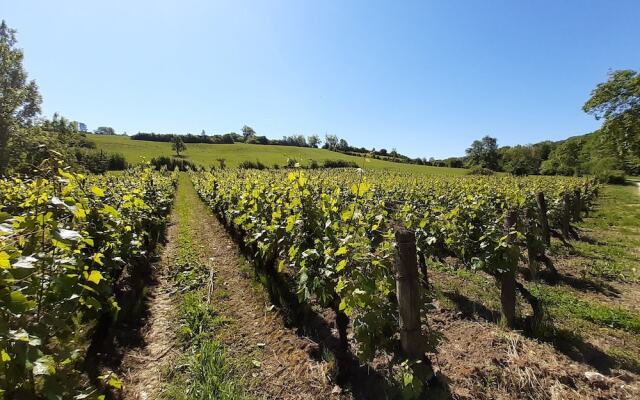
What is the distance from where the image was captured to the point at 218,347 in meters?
4.74

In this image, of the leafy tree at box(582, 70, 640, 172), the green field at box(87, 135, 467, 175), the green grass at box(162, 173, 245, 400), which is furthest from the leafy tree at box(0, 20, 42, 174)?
the leafy tree at box(582, 70, 640, 172)

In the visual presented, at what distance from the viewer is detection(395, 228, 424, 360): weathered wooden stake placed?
3457 millimetres

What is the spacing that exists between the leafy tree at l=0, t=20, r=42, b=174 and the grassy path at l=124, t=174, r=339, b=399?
3339 centimetres

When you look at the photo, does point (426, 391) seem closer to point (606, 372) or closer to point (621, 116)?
point (606, 372)

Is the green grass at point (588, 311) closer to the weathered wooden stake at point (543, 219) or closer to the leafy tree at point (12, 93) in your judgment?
the weathered wooden stake at point (543, 219)

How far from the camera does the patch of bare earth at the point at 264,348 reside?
4051 mm

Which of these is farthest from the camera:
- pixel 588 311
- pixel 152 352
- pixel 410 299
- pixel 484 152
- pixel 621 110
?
pixel 484 152

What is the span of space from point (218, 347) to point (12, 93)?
1639 inches

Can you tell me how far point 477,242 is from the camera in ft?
19.4

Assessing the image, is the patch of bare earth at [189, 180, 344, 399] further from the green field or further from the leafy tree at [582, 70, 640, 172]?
the green field

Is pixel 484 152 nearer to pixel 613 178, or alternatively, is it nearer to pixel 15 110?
pixel 613 178

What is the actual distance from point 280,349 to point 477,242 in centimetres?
402

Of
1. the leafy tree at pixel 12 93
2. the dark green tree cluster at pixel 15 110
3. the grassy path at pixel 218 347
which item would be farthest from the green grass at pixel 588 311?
the leafy tree at pixel 12 93

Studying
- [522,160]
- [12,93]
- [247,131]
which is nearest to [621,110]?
[12,93]
